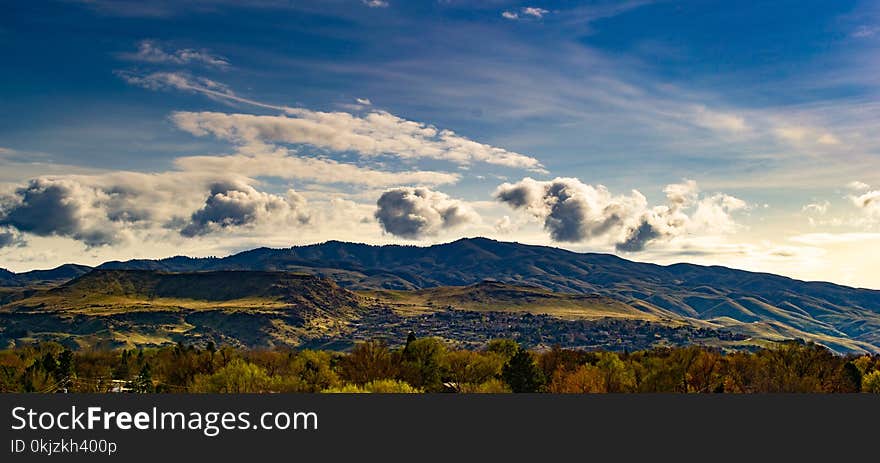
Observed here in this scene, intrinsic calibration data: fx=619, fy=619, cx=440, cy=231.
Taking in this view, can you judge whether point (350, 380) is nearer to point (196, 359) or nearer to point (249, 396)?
point (196, 359)

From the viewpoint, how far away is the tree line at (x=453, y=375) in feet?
361

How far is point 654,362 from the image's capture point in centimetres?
13900

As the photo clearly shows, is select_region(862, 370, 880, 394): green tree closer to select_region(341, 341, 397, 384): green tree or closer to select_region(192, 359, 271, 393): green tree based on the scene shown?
select_region(341, 341, 397, 384): green tree

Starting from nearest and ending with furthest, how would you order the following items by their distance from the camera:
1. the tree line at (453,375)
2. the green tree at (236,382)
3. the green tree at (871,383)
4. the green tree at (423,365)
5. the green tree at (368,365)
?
the green tree at (236,382), the tree line at (453,375), the green tree at (368,365), the green tree at (423,365), the green tree at (871,383)

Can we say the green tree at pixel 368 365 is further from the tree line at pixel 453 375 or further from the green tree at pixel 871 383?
the green tree at pixel 871 383

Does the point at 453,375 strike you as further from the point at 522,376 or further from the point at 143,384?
the point at 143,384

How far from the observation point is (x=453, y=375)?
145375mm

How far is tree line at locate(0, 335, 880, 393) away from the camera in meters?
110

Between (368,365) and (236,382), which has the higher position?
(368,365)

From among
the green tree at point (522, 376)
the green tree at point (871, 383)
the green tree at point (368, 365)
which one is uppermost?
the green tree at point (368, 365)

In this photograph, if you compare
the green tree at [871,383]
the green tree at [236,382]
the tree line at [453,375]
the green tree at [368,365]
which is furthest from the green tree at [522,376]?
the green tree at [871,383]

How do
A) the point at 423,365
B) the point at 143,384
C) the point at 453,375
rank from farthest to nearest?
the point at 453,375 < the point at 423,365 < the point at 143,384

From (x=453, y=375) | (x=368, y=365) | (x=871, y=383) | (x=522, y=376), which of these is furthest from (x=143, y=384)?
Result: (x=871, y=383)

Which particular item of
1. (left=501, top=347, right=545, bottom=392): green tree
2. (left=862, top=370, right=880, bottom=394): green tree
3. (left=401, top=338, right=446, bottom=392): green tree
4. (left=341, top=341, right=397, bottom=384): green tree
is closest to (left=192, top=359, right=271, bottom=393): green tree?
(left=341, top=341, right=397, bottom=384): green tree
